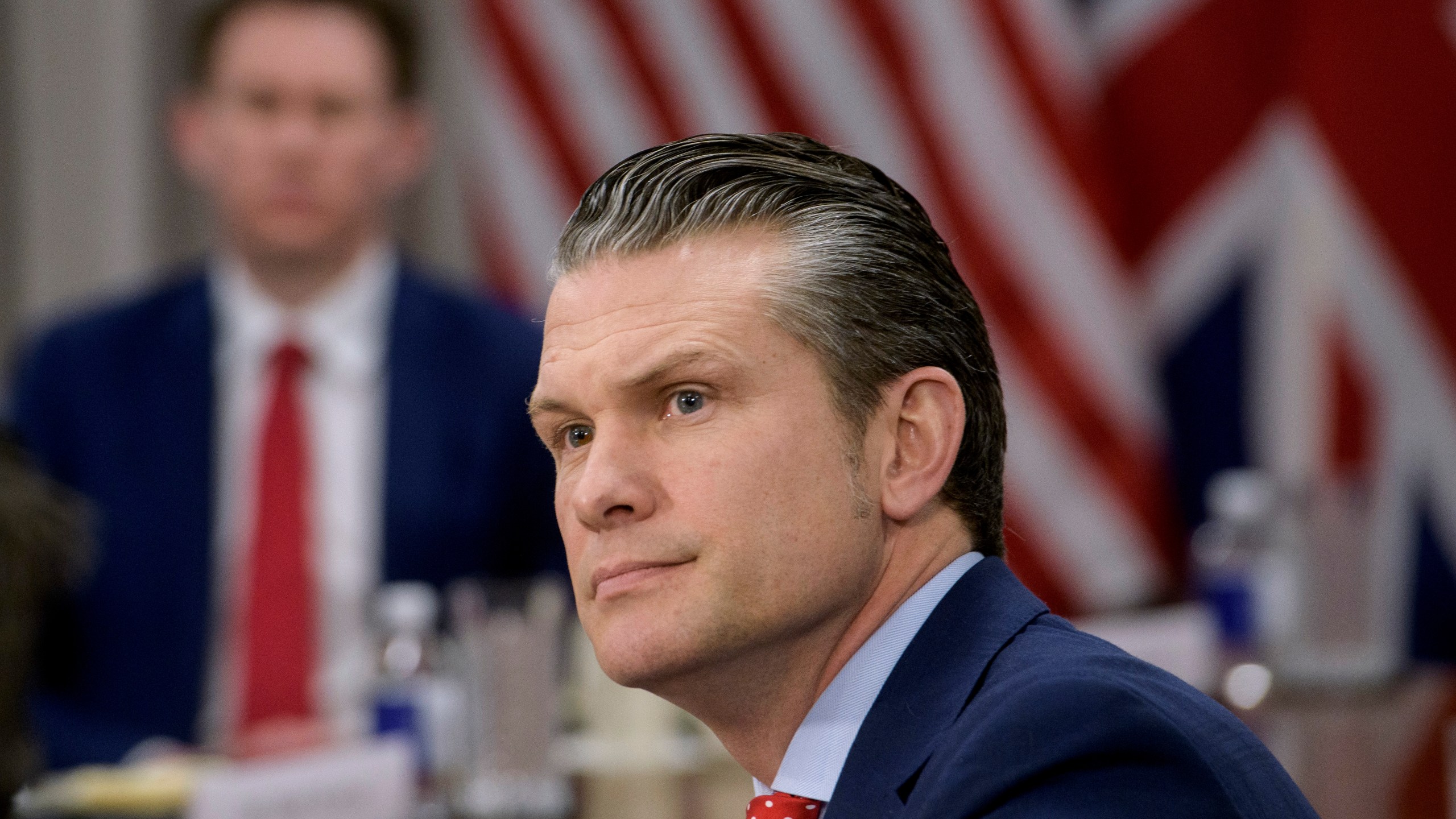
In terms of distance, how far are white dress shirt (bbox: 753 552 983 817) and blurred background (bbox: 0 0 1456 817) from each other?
2.59 m

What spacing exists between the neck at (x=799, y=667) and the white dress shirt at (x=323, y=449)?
2.21 meters

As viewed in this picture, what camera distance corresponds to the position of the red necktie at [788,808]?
1102 millimetres

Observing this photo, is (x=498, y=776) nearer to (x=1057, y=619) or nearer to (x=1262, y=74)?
(x=1057, y=619)

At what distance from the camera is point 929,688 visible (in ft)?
3.53

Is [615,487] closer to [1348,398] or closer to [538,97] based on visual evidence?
[1348,398]

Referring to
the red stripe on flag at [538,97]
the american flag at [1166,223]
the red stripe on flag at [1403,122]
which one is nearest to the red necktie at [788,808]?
the american flag at [1166,223]

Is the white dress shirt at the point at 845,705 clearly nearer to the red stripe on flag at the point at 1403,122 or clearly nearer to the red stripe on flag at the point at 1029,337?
the red stripe on flag at the point at 1029,337

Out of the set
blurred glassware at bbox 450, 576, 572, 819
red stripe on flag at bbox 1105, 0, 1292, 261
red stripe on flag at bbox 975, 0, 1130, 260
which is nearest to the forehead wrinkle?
blurred glassware at bbox 450, 576, 572, 819

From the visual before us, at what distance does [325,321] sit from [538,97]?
1.54 metres

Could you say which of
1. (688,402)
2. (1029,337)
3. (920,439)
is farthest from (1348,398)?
(688,402)

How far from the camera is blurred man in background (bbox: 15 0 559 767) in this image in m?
3.33

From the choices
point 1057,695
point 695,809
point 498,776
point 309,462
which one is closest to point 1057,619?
point 1057,695

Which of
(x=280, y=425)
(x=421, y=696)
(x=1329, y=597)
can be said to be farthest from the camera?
(x=280, y=425)

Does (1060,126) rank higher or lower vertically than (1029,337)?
higher
